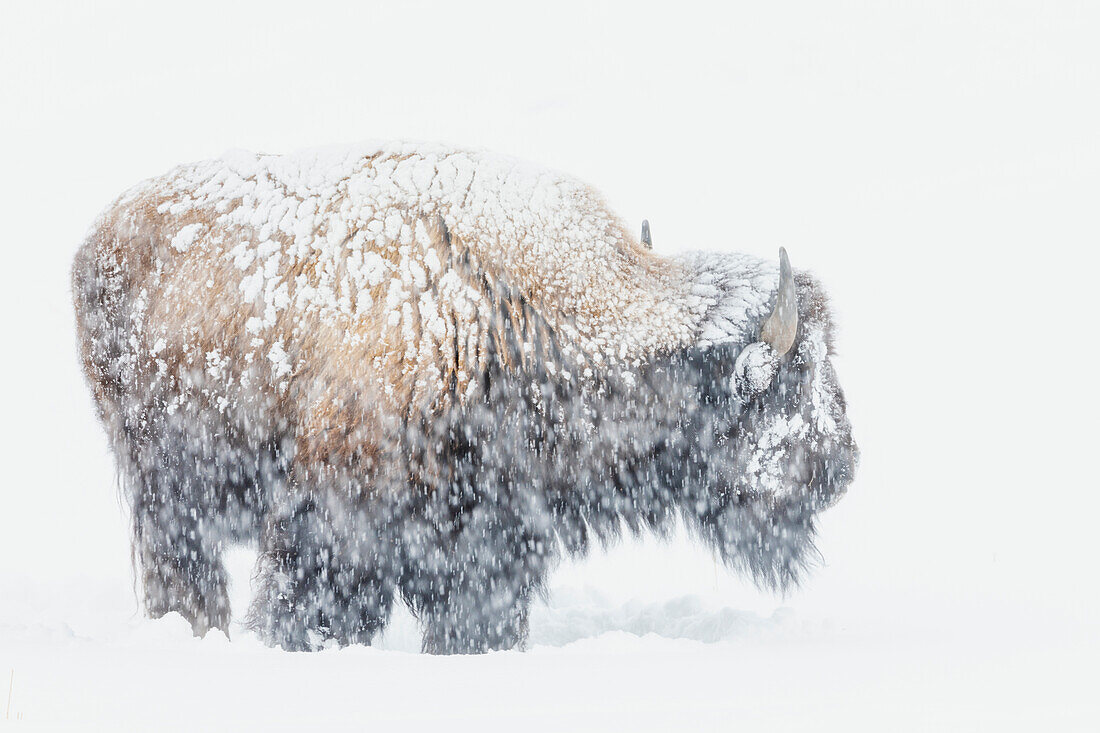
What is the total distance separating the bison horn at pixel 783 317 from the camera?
2854mm

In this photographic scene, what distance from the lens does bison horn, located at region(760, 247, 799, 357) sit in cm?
285

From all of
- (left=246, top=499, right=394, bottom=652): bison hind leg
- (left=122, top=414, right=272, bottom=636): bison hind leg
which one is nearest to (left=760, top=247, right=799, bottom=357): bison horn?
(left=246, top=499, right=394, bottom=652): bison hind leg

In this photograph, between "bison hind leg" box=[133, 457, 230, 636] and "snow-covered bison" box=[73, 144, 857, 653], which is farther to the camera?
"bison hind leg" box=[133, 457, 230, 636]

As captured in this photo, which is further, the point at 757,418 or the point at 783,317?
the point at 757,418

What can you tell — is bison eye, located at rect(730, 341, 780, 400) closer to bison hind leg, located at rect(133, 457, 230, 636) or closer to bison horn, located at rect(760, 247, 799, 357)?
bison horn, located at rect(760, 247, 799, 357)

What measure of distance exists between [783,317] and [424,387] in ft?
3.92

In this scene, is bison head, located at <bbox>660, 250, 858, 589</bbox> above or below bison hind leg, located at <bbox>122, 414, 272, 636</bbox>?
above

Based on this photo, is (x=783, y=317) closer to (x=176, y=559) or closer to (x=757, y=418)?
(x=757, y=418)

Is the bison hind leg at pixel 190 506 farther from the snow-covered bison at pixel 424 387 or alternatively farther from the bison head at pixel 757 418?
the bison head at pixel 757 418

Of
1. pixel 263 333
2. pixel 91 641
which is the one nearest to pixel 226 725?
pixel 91 641

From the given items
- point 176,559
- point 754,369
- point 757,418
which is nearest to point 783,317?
point 754,369

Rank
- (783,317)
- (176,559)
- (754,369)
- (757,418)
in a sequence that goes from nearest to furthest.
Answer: (783,317), (754,369), (757,418), (176,559)

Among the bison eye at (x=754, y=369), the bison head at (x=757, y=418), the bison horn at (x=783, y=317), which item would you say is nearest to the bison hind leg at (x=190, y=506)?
the bison head at (x=757, y=418)

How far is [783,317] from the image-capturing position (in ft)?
9.53
